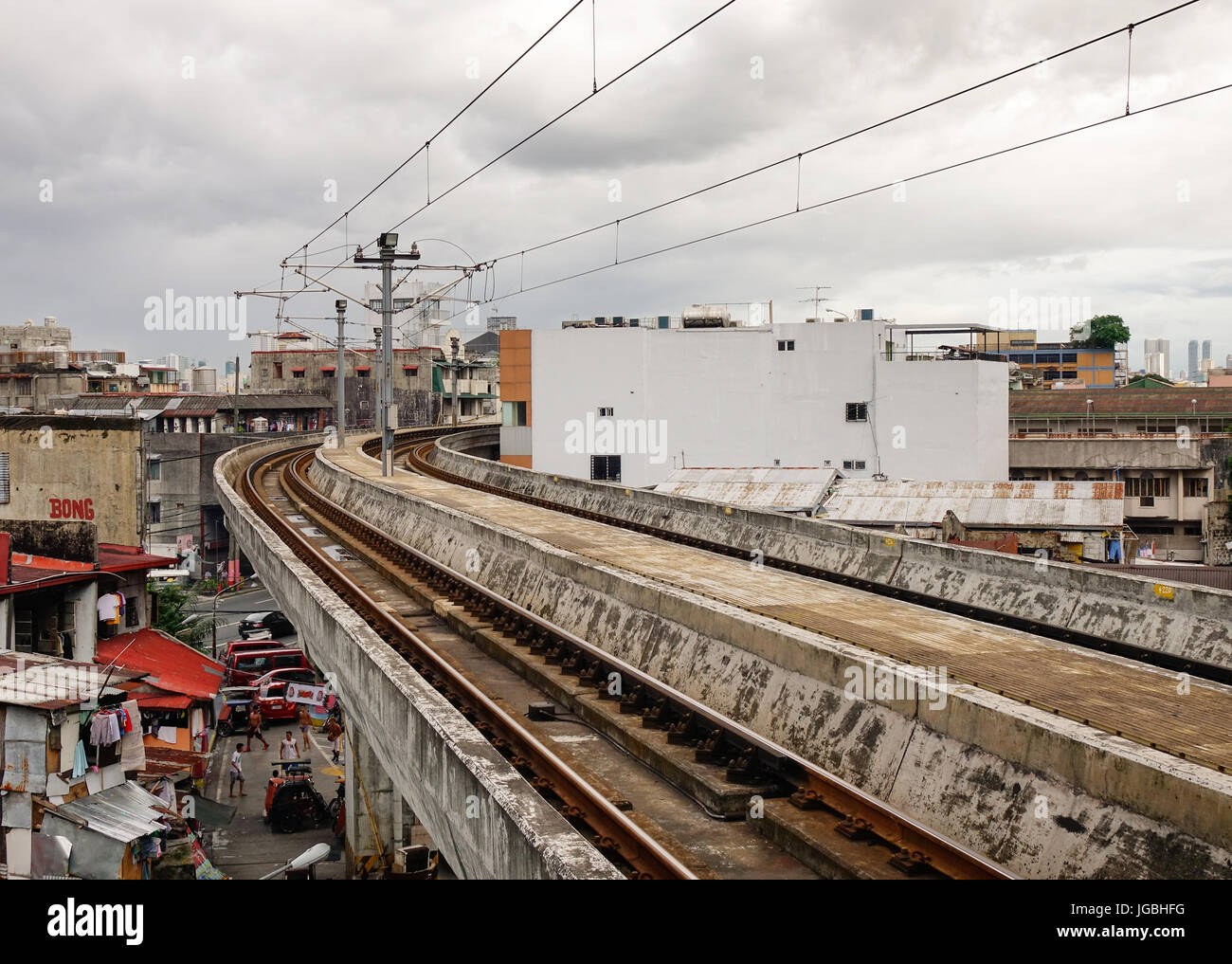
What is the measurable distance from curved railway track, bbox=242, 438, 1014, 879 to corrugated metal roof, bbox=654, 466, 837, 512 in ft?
48.8

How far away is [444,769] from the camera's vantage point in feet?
31.6

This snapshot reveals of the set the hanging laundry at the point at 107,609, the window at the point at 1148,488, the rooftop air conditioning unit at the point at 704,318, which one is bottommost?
the hanging laundry at the point at 107,609

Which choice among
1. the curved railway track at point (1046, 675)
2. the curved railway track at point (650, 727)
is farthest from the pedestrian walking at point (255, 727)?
the curved railway track at point (1046, 675)

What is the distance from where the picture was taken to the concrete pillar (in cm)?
1916

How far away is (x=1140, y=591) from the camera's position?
42.8 feet

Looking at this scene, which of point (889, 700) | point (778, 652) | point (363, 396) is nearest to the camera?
point (889, 700)

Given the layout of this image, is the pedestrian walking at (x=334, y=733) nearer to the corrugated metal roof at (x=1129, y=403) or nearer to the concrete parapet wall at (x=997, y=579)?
the concrete parapet wall at (x=997, y=579)

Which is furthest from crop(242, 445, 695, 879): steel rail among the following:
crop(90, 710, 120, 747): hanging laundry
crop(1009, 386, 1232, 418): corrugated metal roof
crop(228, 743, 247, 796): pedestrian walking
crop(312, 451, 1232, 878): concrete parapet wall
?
crop(1009, 386, 1232, 418): corrugated metal roof

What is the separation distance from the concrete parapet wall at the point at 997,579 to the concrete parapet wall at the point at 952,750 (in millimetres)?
4332

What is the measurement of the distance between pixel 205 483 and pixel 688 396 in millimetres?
35613

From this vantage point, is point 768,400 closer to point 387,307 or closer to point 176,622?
point 387,307

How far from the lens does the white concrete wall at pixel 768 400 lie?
46.7 m
